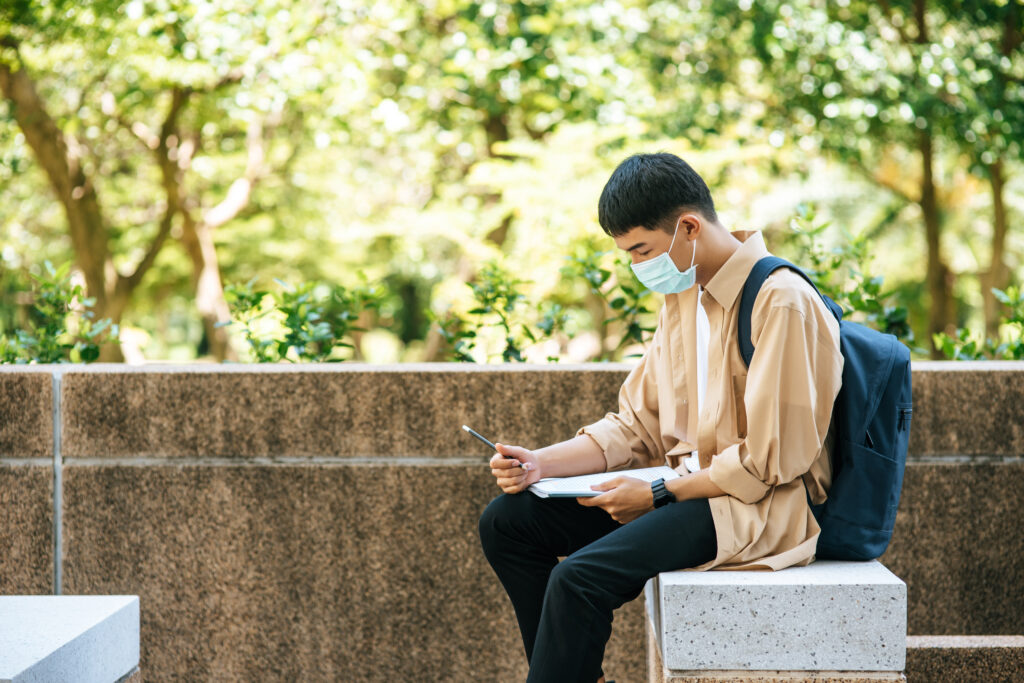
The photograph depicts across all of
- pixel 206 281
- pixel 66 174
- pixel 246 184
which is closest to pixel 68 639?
pixel 66 174

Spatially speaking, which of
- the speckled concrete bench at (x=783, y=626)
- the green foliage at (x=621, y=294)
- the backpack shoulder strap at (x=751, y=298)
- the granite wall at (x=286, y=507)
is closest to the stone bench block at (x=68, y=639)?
the granite wall at (x=286, y=507)

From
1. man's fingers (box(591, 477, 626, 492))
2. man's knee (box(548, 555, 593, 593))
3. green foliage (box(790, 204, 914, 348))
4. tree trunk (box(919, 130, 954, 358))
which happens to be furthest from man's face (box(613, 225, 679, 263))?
tree trunk (box(919, 130, 954, 358))

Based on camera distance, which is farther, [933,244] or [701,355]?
[933,244]

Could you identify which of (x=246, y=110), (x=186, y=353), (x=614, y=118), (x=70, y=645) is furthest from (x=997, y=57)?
(x=186, y=353)

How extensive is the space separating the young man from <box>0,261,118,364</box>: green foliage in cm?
221

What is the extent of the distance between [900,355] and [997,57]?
26.5ft

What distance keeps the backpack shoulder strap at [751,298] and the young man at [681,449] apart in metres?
0.02

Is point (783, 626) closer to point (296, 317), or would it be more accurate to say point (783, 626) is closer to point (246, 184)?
point (296, 317)

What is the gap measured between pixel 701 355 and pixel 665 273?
0.87 feet

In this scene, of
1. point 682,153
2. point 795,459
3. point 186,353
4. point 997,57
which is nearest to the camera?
point 795,459

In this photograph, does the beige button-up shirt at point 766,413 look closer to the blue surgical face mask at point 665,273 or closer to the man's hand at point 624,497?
the blue surgical face mask at point 665,273

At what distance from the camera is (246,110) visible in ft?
37.0

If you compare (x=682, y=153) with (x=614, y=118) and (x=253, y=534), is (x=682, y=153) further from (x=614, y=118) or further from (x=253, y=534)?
(x=253, y=534)

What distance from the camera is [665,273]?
2662mm
